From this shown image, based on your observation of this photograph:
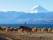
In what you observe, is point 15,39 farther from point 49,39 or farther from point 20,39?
point 49,39

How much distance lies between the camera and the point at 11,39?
31047mm

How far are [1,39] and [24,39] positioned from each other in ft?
11.3

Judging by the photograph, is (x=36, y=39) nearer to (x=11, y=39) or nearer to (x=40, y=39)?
(x=40, y=39)

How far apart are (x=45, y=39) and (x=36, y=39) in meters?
1.15

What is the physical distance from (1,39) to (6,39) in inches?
29.6

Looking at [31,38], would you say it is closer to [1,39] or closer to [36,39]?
[36,39]

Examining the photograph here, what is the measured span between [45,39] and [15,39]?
3802mm

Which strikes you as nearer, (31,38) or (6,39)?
(6,39)

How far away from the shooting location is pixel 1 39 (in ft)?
97.7

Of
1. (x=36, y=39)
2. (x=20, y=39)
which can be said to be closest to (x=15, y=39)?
(x=20, y=39)

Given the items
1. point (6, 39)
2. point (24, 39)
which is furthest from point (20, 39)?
point (6, 39)

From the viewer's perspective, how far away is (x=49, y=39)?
32094 mm

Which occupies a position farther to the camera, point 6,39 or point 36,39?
point 36,39

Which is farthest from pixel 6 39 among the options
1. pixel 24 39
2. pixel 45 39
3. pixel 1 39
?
pixel 45 39
